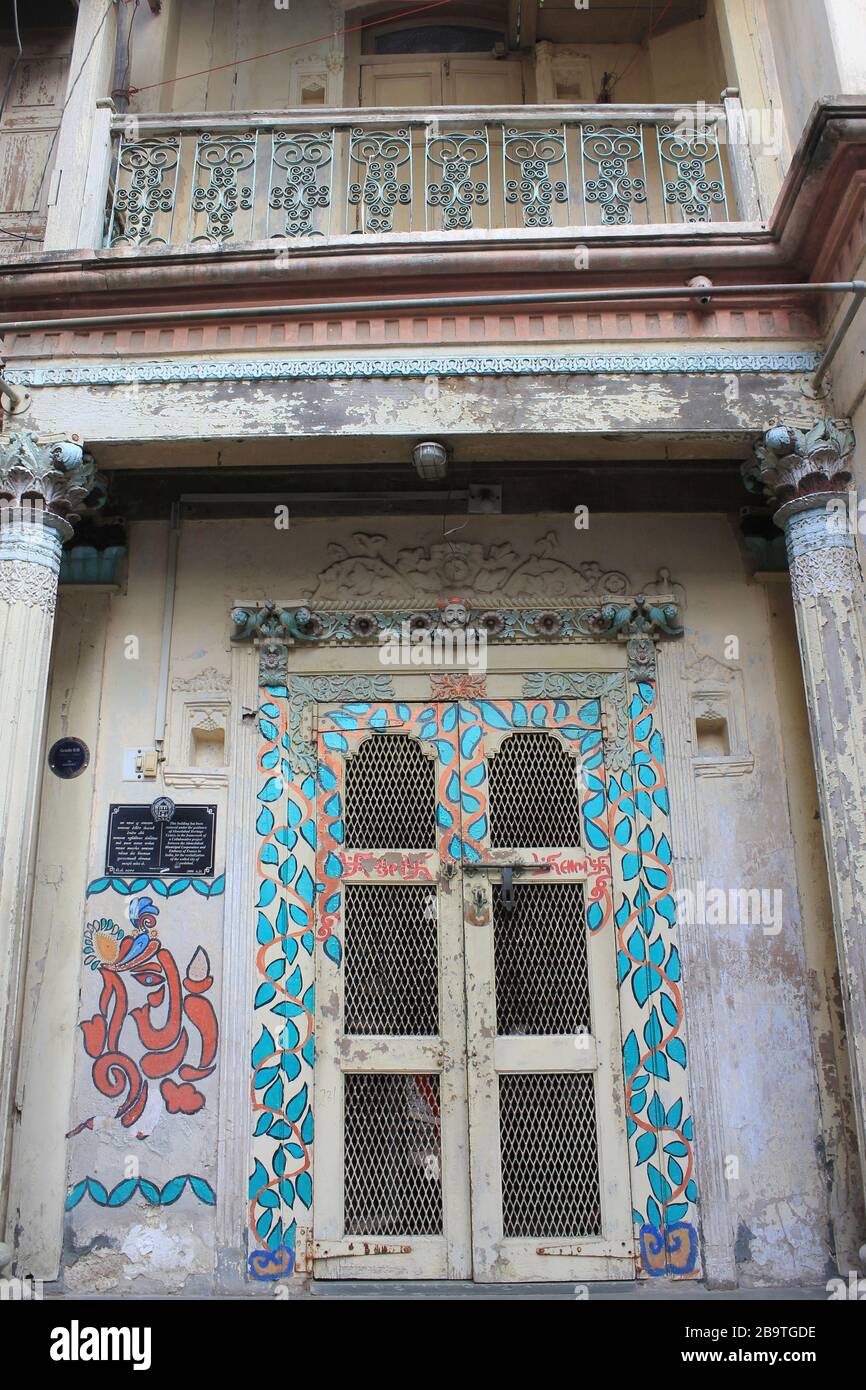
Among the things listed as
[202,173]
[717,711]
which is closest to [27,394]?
[202,173]

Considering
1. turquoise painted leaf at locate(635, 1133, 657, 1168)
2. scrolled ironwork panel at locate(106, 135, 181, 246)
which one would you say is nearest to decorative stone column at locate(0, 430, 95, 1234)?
scrolled ironwork panel at locate(106, 135, 181, 246)

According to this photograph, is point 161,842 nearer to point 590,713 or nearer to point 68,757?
point 68,757

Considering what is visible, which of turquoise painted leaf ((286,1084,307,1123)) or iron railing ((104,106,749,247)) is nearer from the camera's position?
turquoise painted leaf ((286,1084,307,1123))

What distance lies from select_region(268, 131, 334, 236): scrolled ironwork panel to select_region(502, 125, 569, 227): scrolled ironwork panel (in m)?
0.98

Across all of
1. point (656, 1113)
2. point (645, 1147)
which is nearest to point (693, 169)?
point (656, 1113)

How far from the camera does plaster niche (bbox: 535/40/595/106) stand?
23.5 ft

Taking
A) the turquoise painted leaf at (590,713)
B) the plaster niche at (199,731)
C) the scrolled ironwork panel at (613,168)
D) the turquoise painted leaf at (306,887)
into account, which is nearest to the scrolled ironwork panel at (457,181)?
the scrolled ironwork panel at (613,168)

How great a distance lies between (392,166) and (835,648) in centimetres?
351

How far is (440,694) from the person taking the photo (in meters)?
5.84

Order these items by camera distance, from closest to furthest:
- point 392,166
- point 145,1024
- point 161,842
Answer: point 145,1024, point 161,842, point 392,166

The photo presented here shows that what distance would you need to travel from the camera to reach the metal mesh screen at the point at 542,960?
541 centimetres

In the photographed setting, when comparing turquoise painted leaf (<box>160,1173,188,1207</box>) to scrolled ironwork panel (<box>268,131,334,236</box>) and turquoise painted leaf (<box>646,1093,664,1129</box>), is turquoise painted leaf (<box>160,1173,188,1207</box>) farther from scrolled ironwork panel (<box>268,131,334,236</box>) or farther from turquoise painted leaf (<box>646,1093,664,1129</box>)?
scrolled ironwork panel (<box>268,131,334,236</box>)

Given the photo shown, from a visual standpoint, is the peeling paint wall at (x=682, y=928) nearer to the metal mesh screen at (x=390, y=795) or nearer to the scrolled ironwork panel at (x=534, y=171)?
the metal mesh screen at (x=390, y=795)

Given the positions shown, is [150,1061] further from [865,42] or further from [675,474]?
[865,42]
